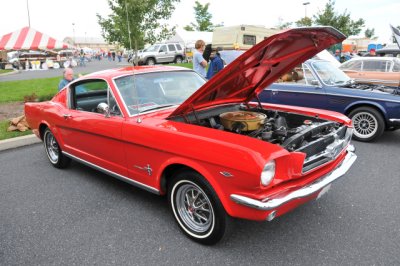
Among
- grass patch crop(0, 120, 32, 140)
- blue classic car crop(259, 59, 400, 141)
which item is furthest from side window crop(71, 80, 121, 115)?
blue classic car crop(259, 59, 400, 141)

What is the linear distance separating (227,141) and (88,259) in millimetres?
1556

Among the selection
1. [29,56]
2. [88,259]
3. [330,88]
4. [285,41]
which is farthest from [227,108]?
[29,56]

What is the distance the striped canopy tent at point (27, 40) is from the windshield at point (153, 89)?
596 inches

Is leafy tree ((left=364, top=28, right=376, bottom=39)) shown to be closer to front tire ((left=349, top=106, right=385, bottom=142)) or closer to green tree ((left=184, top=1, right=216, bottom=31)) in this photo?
green tree ((left=184, top=1, right=216, bottom=31))

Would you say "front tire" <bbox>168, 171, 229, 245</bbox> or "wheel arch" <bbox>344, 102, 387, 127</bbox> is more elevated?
"wheel arch" <bbox>344, 102, 387, 127</bbox>

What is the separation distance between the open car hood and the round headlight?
0.97 m

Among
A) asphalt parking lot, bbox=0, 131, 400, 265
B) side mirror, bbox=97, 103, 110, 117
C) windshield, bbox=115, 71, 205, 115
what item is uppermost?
windshield, bbox=115, 71, 205, 115

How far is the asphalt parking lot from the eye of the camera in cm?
262

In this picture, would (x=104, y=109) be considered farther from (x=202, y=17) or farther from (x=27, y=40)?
→ (x=202, y=17)

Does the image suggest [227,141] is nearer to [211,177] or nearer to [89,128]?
[211,177]

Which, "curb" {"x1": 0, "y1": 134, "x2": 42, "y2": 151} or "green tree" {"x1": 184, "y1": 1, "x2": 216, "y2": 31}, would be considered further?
"green tree" {"x1": 184, "y1": 1, "x2": 216, "y2": 31}

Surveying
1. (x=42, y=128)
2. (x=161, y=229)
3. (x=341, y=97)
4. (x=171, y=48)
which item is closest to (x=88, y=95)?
(x=42, y=128)

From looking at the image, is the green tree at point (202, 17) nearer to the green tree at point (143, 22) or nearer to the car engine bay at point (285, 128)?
the green tree at point (143, 22)

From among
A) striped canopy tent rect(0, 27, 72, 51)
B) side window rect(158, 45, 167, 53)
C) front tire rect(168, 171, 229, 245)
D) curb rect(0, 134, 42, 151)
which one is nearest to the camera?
front tire rect(168, 171, 229, 245)
